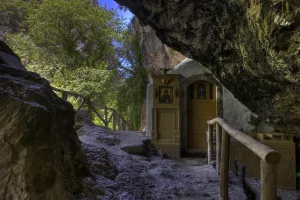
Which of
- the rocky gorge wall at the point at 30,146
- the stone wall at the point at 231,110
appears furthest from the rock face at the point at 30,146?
the stone wall at the point at 231,110

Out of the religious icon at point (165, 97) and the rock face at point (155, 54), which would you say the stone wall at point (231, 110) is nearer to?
the religious icon at point (165, 97)

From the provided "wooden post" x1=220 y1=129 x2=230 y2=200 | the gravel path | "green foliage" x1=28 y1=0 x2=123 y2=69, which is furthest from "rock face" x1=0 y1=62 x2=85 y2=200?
"green foliage" x1=28 y1=0 x2=123 y2=69

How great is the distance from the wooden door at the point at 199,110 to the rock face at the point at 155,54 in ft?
10.9

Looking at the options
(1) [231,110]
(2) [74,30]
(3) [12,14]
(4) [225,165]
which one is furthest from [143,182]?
(3) [12,14]

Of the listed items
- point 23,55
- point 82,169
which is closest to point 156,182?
point 82,169

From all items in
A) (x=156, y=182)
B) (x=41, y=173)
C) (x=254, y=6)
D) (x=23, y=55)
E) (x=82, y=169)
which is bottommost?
(x=156, y=182)

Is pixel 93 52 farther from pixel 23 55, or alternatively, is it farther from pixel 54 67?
pixel 23 55

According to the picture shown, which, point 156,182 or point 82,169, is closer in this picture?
point 82,169

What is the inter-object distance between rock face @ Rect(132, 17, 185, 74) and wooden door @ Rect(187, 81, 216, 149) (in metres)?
3.32

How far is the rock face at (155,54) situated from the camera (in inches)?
477

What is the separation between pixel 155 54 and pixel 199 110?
14.8ft

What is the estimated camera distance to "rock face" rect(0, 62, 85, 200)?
1948 millimetres

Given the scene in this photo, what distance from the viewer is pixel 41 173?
6.73ft

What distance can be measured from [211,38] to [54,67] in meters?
9.24
